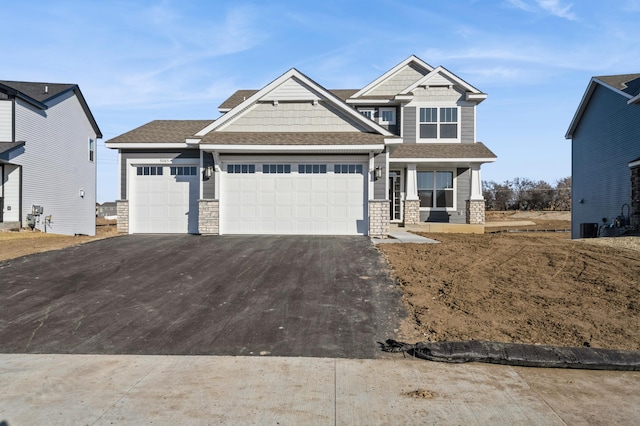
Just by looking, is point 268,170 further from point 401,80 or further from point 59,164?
point 59,164

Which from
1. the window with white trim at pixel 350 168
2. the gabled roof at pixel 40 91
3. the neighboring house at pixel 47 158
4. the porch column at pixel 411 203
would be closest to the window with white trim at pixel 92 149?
the neighboring house at pixel 47 158

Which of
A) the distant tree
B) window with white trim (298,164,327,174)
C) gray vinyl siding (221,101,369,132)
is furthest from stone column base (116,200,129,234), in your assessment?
the distant tree

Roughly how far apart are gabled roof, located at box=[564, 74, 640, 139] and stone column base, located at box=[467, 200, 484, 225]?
6787 millimetres

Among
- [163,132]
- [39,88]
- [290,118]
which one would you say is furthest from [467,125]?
[39,88]

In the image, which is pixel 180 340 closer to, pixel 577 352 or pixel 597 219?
pixel 577 352

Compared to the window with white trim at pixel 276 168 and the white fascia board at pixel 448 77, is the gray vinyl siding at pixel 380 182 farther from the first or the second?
the white fascia board at pixel 448 77

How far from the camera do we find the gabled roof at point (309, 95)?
1553 cm

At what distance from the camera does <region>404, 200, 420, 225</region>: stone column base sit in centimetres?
2041

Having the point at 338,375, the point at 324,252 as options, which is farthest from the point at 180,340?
the point at 324,252

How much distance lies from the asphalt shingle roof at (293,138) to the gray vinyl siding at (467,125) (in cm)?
828

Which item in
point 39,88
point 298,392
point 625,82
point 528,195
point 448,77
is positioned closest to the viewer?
point 298,392

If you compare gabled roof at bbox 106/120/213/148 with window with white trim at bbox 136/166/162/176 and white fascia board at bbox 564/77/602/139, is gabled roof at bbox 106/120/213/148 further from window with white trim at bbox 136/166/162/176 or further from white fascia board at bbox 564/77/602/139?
white fascia board at bbox 564/77/602/139

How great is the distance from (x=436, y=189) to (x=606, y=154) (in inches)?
288

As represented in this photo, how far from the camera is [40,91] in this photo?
22.7m
